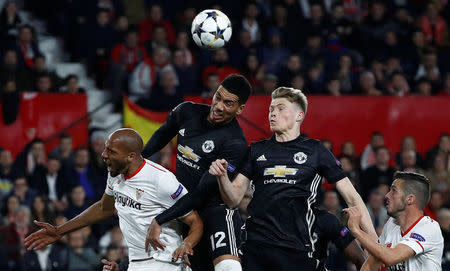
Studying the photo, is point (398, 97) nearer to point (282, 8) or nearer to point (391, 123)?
point (391, 123)

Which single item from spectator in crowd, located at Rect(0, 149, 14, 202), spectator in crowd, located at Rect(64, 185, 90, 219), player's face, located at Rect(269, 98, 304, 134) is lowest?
spectator in crowd, located at Rect(64, 185, 90, 219)

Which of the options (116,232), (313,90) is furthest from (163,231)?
(313,90)

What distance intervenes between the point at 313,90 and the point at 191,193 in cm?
712

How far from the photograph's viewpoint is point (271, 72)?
14.0 metres

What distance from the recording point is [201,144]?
7.38m

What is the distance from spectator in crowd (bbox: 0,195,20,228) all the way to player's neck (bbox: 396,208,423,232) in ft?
19.9

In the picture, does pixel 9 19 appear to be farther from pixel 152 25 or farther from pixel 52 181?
pixel 52 181

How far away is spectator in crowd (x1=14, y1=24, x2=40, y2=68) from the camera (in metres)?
13.1

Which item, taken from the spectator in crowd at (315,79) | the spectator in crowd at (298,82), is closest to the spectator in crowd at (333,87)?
the spectator in crowd at (315,79)

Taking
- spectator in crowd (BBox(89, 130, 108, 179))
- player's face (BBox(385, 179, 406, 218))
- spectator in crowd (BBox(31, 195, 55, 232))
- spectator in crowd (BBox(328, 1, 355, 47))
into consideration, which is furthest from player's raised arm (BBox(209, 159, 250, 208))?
spectator in crowd (BBox(328, 1, 355, 47))

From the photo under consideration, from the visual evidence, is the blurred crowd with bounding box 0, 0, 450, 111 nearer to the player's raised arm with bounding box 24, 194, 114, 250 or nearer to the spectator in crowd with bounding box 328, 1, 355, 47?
the spectator in crowd with bounding box 328, 1, 355, 47

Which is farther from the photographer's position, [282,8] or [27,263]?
[282,8]

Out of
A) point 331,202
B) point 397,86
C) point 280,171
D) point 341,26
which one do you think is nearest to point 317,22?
point 341,26

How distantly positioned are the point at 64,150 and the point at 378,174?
15.0 feet
